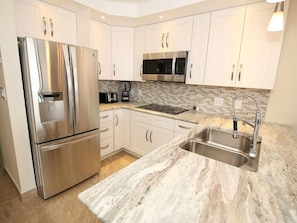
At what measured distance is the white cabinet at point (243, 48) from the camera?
5.40ft

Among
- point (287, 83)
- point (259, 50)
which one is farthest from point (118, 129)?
point (287, 83)

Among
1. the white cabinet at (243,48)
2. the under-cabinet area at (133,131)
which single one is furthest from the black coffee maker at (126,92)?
the white cabinet at (243,48)

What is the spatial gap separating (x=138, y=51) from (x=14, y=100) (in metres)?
1.86

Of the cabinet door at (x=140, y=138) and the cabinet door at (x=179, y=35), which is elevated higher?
the cabinet door at (x=179, y=35)

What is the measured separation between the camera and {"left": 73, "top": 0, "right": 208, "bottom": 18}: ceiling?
6.67 ft

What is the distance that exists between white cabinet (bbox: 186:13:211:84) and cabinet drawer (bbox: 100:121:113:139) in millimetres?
1404

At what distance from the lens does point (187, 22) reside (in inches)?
83.4

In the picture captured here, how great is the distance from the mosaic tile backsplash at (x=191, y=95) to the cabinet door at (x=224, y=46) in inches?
11.5

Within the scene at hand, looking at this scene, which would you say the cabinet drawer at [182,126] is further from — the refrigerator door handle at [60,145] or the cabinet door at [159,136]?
the refrigerator door handle at [60,145]

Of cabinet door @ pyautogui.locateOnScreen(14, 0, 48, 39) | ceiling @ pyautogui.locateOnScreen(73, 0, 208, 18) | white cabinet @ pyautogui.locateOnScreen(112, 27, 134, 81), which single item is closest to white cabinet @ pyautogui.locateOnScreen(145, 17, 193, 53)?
ceiling @ pyautogui.locateOnScreen(73, 0, 208, 18)

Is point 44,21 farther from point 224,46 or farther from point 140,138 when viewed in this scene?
point 224,46

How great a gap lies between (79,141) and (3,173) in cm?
131


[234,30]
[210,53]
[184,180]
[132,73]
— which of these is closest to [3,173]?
[132,73]

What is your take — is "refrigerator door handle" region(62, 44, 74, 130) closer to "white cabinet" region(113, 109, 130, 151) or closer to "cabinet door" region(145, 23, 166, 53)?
"white cabinet" region(113, 109, 130, 151)
